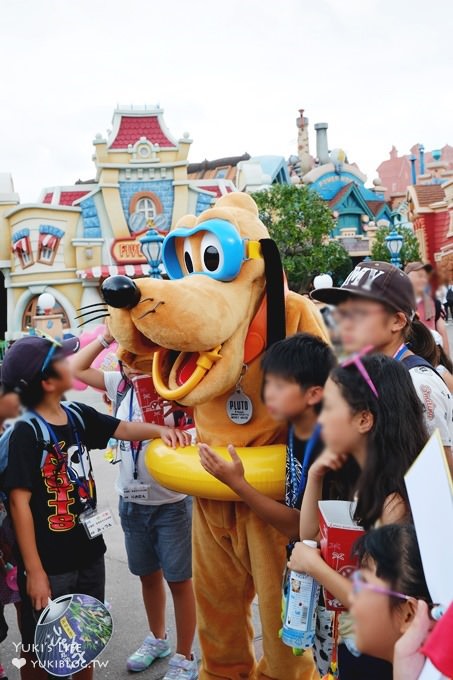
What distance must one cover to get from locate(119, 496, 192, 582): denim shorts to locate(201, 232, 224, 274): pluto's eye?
0.99 meters

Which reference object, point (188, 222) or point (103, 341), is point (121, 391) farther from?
point (188, 222)

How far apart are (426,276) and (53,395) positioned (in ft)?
1.64

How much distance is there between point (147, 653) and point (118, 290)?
166cm

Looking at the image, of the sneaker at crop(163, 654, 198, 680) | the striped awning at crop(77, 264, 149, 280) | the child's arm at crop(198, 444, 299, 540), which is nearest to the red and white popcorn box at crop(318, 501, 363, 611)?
the child's arm at crop(198, 444, 299, 540)

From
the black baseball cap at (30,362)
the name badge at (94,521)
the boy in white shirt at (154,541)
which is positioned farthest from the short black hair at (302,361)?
the boy in white shirt at (154,541)

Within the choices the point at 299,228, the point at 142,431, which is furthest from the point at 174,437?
the point at 299,228

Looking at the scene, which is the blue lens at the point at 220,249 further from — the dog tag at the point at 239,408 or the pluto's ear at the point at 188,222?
the dog tag at the point at 239,408

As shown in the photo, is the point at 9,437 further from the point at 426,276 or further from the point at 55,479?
the point at 426,276

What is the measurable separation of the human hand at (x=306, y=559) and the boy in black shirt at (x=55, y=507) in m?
0.68

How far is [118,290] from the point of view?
153 cm

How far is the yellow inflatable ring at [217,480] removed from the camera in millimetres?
1830

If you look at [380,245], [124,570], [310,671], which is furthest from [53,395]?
[380,245]

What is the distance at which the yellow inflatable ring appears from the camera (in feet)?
6.00

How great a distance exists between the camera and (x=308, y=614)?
150cm
